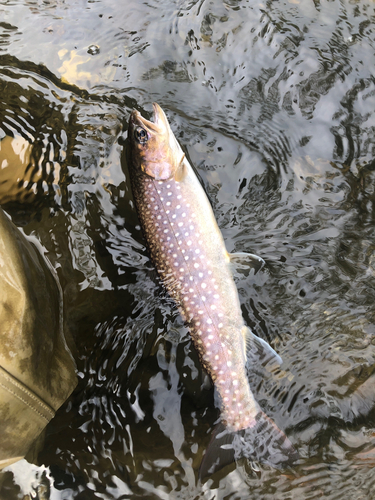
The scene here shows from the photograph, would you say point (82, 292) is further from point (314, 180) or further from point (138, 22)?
point (138, 22)

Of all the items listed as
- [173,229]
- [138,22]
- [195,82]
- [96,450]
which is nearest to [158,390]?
[96,450]

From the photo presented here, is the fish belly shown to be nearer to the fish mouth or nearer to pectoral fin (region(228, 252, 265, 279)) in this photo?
pectoral fin (region(228, 252, 265, 279))

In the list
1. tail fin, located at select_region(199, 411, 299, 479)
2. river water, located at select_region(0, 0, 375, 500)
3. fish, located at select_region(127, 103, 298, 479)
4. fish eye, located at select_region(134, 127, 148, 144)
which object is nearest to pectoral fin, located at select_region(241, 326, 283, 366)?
fish, located at select_region(127, 103, 298, 479)

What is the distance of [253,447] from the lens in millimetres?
2057

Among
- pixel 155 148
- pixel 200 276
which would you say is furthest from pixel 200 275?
pixel 155 148

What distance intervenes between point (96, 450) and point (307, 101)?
→ 278cm

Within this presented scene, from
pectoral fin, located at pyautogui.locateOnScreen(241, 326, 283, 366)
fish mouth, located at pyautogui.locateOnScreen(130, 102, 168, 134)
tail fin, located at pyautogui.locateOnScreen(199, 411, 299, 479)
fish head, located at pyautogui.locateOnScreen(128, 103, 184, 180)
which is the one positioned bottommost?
tail fin, located at pyautogui.locateOnScreen(199, 411, 299, 479)

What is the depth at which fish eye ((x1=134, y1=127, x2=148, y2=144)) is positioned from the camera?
2.32 metres

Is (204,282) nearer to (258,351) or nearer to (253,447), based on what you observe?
(258,351)

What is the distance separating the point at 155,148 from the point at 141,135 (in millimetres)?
131

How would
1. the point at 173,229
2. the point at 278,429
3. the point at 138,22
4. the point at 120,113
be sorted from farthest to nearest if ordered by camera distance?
the point at 138,22 → the point at 120,113 → the point at 173,229 → the point at 278,429

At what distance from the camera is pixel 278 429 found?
203 centimetres

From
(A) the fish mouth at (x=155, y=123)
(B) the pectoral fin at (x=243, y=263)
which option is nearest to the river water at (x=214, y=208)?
(B) the pectoral fin at (x=243, y=263)

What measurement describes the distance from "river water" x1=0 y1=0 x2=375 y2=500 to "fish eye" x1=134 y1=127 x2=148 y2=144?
0.29m
